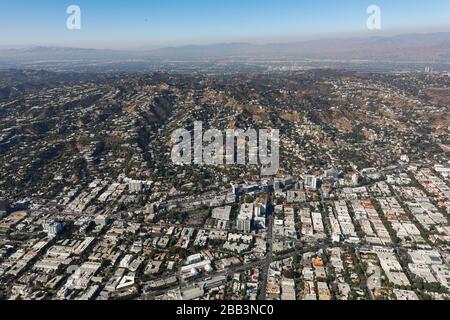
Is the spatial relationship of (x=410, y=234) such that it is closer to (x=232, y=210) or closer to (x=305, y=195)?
(x=305, y=195)

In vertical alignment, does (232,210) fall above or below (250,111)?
below

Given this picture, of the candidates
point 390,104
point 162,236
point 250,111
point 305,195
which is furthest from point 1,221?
point 390,104

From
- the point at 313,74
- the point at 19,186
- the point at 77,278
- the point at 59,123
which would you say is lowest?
the point at 77,278

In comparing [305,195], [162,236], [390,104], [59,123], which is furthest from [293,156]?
[59,123]

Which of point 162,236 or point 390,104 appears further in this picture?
point 390,104

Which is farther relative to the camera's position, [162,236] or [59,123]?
[59,123]

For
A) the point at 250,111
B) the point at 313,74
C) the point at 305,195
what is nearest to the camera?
the point at 305,195

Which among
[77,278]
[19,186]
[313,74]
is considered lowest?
[77,278]
